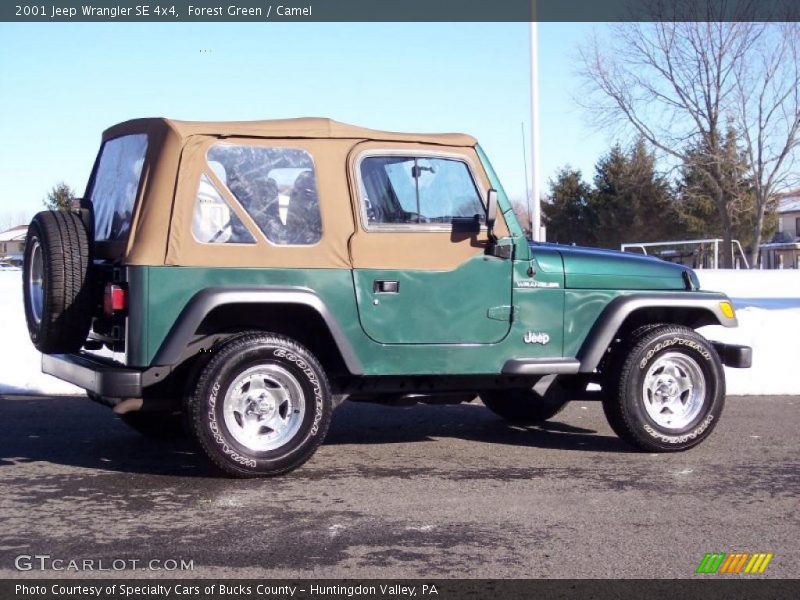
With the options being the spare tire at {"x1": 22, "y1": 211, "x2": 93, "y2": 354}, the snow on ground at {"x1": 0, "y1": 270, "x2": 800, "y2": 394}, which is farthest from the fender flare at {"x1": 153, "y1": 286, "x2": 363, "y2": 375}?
the snow on ground at {"x1": 0, "y1": 270, "x2": 800, "y2": 394}

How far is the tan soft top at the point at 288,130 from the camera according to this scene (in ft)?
21.0

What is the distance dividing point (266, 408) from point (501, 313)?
1.69 meters

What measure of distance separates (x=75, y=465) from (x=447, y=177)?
3086 millimetres

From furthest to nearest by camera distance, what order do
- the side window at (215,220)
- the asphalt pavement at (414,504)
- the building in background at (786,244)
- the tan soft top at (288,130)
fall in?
the building in background at (786,244) < the tan soft top at (288,130) < the side window at (215,220) < the asphalt pavement at (414,504)

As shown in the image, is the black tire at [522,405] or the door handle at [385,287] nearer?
the door handle at [385,287]

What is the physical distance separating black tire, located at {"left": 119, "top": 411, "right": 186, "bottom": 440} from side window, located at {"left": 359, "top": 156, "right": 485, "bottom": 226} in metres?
2.20

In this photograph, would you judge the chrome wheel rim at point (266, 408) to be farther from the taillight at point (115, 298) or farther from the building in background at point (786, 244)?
the building in background at point (786, 244)

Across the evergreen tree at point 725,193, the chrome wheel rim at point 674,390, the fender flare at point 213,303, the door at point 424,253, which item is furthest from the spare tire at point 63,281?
the evergreen tree at point 725,193

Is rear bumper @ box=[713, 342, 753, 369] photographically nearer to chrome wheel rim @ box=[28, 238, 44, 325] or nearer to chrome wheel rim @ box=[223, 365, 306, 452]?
chrome wheel rim @ box=[223, 365, 306, 452]

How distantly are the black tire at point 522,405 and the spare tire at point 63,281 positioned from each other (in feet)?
10.8

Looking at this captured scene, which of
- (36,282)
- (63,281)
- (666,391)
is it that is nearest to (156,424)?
(36,282)

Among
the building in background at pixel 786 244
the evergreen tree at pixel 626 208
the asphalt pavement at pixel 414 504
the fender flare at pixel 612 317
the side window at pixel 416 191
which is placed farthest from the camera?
the building in background at pixel 786 244

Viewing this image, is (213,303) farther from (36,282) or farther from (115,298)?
(36,282)

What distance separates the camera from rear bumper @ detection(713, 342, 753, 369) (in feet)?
24.7
